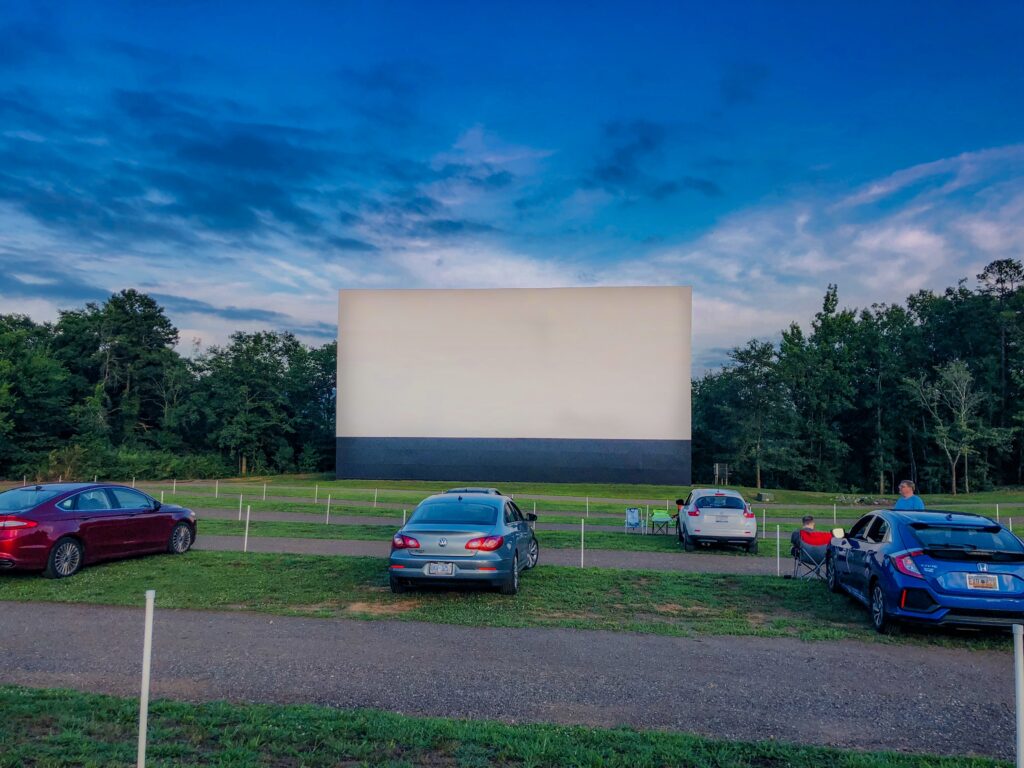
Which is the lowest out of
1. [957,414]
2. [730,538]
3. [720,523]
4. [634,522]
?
[634,522]

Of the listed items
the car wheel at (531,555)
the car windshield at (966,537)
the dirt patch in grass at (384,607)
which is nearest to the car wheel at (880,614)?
the car windshield at (966,537)

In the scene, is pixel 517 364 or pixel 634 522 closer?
pixel 634 522

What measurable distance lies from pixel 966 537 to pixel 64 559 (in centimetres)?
1286

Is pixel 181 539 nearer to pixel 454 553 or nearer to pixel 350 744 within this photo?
pixel 454 553

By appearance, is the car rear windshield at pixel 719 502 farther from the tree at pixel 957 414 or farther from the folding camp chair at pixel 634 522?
the tree at pixel 957 414

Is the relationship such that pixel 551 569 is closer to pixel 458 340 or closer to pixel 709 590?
pixel 709 590

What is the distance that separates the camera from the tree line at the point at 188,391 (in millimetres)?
69375

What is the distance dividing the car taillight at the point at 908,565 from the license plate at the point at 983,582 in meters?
0.47

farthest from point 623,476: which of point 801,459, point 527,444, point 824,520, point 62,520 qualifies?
point 62,520

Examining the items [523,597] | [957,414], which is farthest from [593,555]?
[957,414]

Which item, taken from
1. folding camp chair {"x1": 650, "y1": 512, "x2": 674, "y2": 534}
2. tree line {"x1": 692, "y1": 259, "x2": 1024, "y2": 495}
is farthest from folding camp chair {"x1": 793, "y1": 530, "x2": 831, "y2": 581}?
tree line {"x1": 692, "y1": 259, "x2": 1024, "y2": 495}

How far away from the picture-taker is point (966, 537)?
947cm

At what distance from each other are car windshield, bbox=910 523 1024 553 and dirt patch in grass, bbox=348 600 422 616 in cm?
646

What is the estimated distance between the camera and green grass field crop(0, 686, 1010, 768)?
4.89 meters
